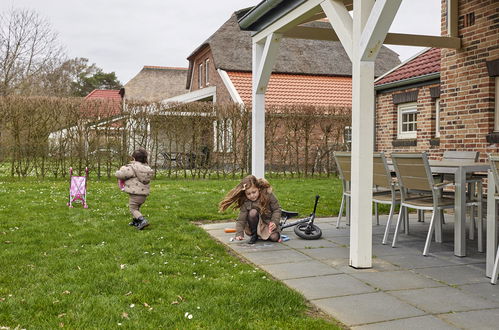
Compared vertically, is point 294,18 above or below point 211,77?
below

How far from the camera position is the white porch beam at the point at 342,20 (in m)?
4.95

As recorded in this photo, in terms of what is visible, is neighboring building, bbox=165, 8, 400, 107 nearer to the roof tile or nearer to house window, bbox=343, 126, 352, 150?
the roof tile

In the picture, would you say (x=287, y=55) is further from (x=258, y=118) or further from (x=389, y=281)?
(x=389, y=281)

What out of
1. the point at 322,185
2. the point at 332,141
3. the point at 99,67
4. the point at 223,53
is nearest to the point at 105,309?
the point at 322,185

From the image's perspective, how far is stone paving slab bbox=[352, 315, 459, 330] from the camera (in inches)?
130

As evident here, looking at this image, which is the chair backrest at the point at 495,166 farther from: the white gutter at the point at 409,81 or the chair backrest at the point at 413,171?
the white gutter at the point at 409,81

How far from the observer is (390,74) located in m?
13.9

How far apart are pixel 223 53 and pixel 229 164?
378 inches

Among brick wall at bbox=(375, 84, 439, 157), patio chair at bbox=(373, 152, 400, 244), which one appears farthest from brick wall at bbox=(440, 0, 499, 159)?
patio chair at bbox=(373, 152, 400, 244)

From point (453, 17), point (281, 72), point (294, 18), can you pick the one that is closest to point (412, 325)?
point (294, 18)

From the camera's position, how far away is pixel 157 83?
134 feet

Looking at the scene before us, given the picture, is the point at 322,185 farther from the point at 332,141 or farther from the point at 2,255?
the point at 2,255

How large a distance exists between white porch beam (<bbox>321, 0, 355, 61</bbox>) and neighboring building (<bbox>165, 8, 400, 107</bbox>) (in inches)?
603

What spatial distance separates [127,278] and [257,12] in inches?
165
